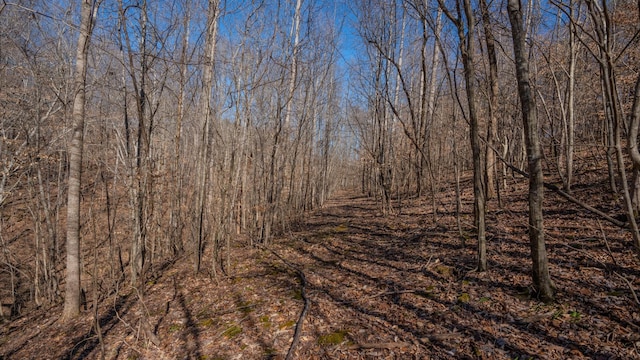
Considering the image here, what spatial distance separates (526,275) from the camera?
4.18 metres

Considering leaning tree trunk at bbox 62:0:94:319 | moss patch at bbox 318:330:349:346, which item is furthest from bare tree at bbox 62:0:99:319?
moss patch at bbox 318:330:349:346

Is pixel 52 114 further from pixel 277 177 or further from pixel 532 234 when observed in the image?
pixel 532 234

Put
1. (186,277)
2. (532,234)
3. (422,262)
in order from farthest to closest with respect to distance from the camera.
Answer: (186,277), (422,262), (532,234)

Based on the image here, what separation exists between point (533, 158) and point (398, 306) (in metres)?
2.52

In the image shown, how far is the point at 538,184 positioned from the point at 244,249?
7556 millimetres

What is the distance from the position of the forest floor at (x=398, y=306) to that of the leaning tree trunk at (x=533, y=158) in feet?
1.12

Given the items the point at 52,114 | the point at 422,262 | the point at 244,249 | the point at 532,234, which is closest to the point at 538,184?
the point at 532,234

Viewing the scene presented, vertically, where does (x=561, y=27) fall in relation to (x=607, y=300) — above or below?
above

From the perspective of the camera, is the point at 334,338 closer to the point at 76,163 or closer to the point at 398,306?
the point at 398,306

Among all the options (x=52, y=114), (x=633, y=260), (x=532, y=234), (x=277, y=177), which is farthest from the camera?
(x=277, y=177)

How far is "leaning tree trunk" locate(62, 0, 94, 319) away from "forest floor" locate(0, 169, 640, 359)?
20.8 inches

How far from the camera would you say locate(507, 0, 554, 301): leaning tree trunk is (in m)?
3.47

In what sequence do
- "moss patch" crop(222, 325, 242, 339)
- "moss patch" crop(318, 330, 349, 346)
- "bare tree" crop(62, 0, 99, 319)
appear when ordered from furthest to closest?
"bare tree" crop(62, 0, 99, 319), "moss patch" crop(222, 325, 242, 339), "moss patch" crop(318, 330, 349, 346)

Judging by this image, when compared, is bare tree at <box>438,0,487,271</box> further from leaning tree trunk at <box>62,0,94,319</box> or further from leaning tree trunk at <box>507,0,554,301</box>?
leaning tree trunk at <box>62,0,94,319</box>
